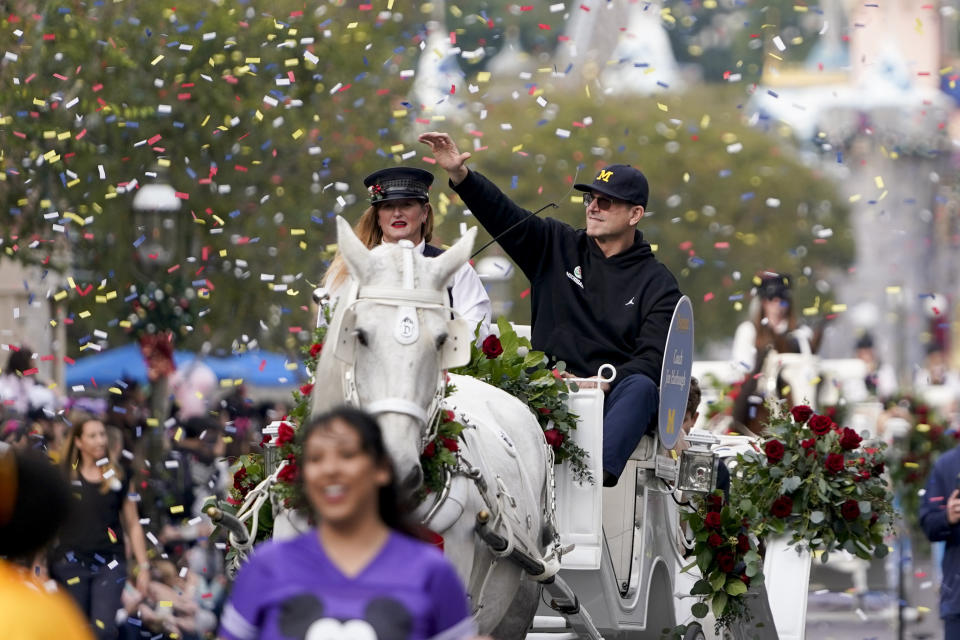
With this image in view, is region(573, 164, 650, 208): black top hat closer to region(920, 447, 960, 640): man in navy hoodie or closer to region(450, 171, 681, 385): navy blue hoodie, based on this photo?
region(450, 171, 681, 385): navy blue hoodie

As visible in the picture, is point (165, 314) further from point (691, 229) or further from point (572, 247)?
point (691, 229)

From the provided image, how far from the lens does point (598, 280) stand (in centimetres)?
996

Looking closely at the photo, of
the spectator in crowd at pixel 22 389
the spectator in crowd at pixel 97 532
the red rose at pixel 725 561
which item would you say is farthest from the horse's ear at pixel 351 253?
the spectator in crowd at pixel 22 389

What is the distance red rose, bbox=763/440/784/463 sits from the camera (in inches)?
423

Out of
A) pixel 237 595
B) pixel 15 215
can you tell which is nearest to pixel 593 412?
pixel 237 595

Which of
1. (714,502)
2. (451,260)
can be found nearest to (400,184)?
(451,260)

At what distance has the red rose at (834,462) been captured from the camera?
10.6m

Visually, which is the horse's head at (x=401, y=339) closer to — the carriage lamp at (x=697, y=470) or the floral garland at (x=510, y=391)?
the floral garland at (x=510, y=391)

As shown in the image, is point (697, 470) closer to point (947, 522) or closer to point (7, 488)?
point (947, 522)

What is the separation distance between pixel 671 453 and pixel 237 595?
17.5 feet

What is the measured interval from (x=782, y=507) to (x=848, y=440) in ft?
1.99

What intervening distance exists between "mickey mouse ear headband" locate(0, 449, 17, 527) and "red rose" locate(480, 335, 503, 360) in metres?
3.70

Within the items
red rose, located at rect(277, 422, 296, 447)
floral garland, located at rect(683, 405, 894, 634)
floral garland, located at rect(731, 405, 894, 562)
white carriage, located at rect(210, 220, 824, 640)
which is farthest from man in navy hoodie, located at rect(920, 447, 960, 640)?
red rose, located at rect(277, 422, 296, 447)

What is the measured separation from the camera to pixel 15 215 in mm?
16906
